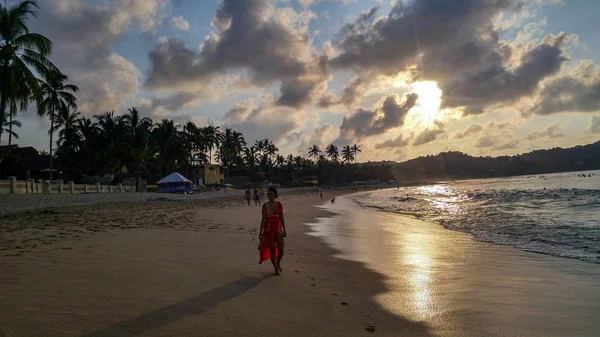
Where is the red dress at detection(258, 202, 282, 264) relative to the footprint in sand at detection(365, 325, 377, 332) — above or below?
above

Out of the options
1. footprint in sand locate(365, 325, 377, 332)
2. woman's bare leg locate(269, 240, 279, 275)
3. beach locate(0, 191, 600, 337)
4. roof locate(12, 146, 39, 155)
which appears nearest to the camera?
beach locate(0, 191, 600, 337)

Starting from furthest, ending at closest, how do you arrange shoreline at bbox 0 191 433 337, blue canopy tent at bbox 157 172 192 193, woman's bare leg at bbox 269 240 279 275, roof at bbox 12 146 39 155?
roof at bbox 12 146 39 155, blue canopy tent at bbox 157 172 192 193, woman's bare leg at bbox 269 240 279 275, shoreline at bbox 0 191 433 337

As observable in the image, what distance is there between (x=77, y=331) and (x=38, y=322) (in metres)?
0.39

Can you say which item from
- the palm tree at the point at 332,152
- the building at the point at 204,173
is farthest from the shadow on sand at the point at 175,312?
the palm tree at the point at 332,152

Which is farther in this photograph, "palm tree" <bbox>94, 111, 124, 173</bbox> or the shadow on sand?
"palm tree" <bbox>94, 111, 124, 173</bbox>

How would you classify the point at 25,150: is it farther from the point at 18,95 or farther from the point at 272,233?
the point at 272,233

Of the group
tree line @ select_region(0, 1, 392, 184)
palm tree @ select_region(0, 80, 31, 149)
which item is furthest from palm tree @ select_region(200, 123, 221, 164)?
palm tree @ select_region(0, 80, 31, 149)

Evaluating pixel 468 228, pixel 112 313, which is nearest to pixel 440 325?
pixel 112 313

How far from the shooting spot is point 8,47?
1747 centimetres

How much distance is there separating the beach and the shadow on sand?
1 centimetres

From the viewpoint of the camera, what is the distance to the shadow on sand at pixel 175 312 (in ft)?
9.61

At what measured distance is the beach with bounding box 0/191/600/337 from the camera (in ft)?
10.7

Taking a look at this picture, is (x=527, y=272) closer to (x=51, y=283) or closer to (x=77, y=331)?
(x=77, y=331)

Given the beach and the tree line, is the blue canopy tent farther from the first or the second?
the beach
